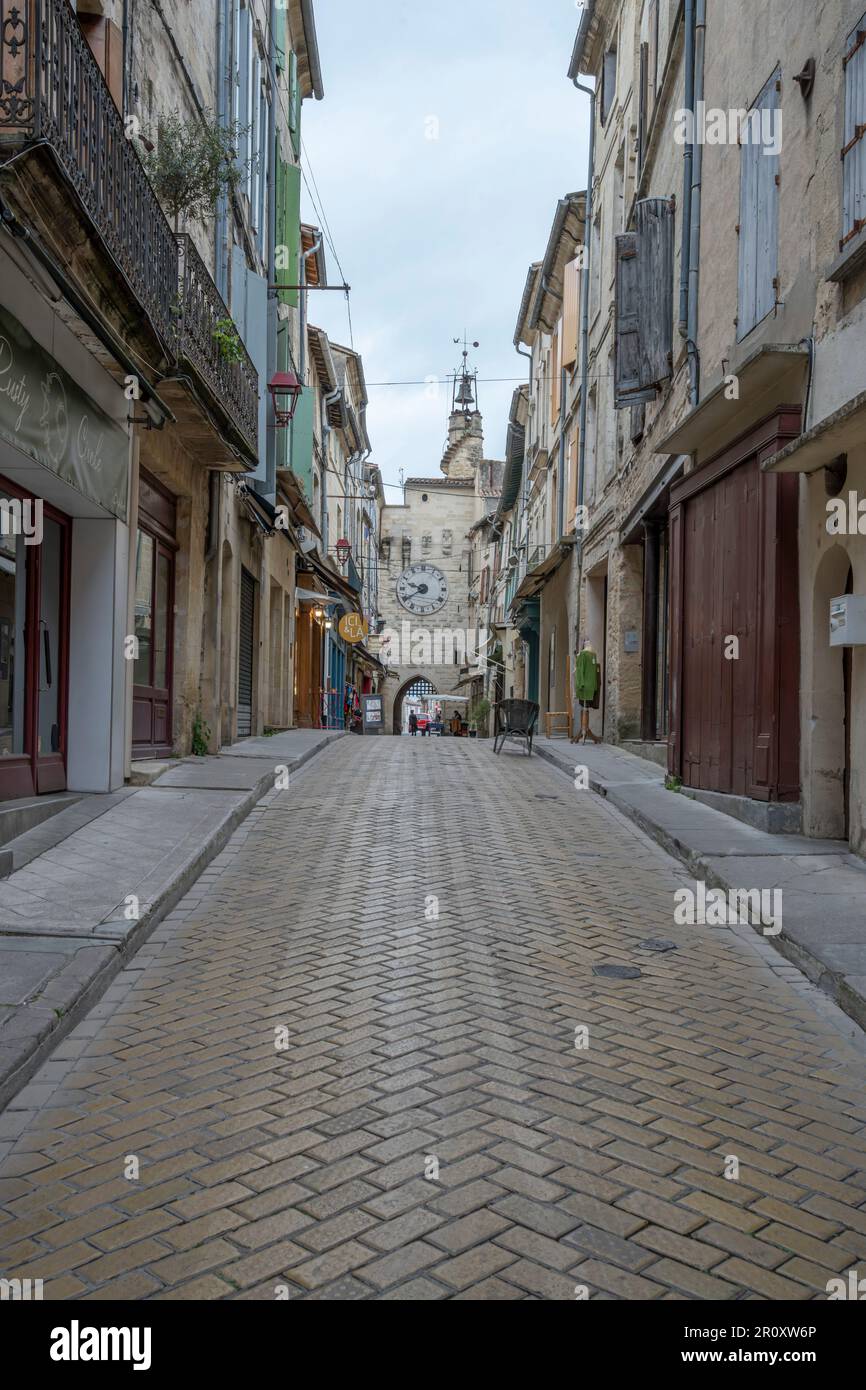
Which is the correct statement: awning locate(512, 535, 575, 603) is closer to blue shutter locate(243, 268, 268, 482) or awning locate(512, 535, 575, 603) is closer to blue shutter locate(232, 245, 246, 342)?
blue shutter locate(243, 268, 268, 482)

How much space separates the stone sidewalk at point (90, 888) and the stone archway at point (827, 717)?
14.9 ft

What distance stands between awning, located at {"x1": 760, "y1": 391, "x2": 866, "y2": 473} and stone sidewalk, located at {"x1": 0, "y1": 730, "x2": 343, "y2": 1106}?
4.89m

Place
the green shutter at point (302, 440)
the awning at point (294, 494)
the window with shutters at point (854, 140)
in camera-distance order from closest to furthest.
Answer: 1. the window with shutters at point (854, 140)
2. the awning at point (294, 494)
3. the green shutter at point (302, 440)

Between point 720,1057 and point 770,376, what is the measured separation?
6.28 m

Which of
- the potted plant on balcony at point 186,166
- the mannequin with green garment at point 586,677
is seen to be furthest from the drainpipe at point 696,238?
the mannequin with green garment at point 586,677

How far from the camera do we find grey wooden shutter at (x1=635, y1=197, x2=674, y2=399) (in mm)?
14219

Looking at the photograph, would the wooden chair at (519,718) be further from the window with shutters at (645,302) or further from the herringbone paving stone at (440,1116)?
the herringbone paving stone at (440,1116)

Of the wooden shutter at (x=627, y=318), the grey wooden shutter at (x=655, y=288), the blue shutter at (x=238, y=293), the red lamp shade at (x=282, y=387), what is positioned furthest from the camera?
the red lamp shade at (x=282, y=387)

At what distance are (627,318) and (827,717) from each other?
8.23 m

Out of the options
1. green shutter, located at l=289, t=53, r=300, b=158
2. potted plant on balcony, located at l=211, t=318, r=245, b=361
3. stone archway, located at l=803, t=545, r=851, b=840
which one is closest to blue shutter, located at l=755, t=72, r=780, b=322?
stone archway, located at l=803, t=545, r=851, b=840

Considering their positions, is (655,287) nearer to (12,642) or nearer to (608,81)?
(608,81)

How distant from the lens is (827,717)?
345 inches

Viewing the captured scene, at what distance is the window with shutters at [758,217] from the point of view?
32.2ft

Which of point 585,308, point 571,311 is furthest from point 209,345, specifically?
point 571,311
